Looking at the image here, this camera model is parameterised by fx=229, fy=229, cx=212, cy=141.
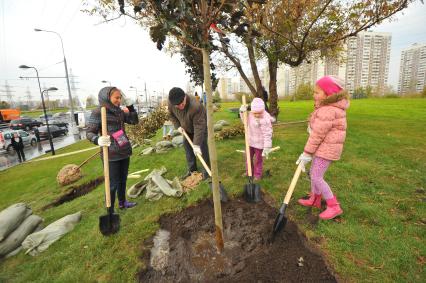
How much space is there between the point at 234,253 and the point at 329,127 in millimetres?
1899

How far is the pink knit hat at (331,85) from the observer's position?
8.93 feet

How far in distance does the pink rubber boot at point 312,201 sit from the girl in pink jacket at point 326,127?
1.02 ft

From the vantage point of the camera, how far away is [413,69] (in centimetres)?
6525

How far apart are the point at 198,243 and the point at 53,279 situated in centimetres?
174

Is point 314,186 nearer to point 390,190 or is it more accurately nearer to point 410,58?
point 390,190

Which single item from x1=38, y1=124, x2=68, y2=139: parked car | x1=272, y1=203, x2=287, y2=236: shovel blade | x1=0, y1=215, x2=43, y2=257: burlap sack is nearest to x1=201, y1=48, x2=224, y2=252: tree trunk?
x1=272, y1=203, x2=287, y2=236: shovel blade

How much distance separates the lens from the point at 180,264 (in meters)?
2.66

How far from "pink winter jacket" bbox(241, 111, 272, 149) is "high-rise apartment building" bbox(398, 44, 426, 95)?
7354 cm

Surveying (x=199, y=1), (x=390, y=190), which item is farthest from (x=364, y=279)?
(x=199, y=1)

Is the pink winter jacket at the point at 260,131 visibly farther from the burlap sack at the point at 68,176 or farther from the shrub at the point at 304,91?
the shrub at the point at 304,91

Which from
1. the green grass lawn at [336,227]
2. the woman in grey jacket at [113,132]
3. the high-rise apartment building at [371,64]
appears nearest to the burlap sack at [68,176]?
the green grass lawn at [336,227]

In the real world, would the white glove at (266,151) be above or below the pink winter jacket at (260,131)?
below

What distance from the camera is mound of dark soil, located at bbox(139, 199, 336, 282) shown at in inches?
91.1

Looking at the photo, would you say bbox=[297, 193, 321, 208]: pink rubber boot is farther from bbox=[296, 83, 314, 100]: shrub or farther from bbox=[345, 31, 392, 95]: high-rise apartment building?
bbox=[345, 31, 392, 95]: high-rise apartment building
